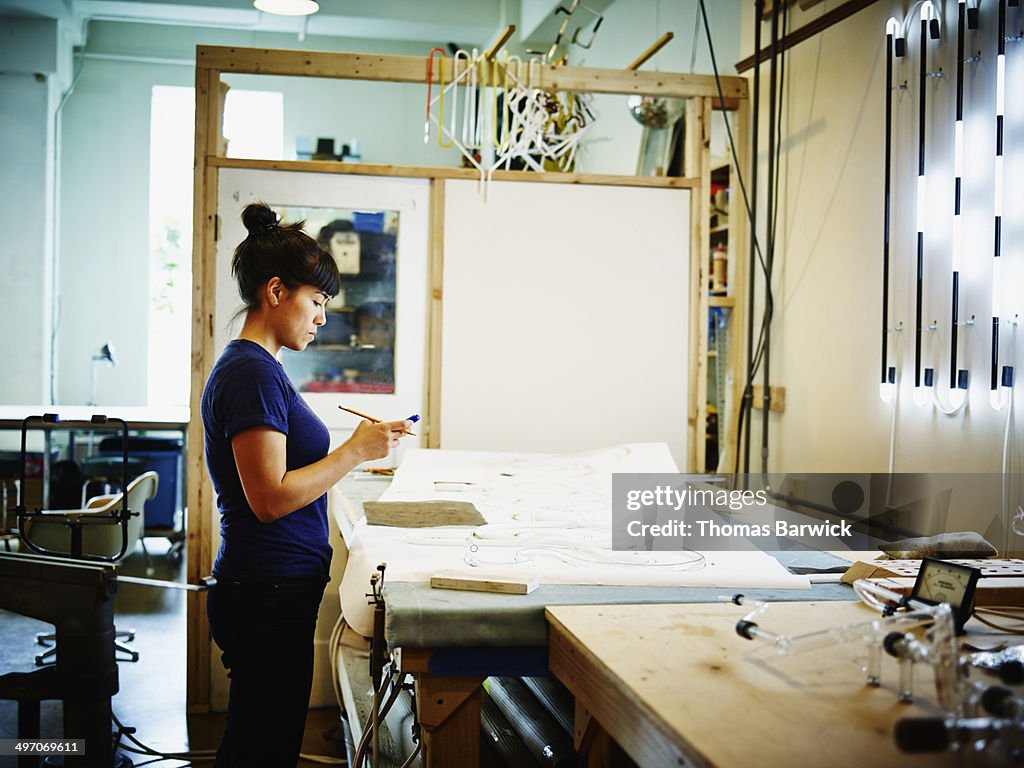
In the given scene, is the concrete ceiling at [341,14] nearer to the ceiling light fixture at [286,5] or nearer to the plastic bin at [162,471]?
the ceiling light fixture at [286,5]

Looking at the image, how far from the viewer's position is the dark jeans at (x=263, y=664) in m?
1.97

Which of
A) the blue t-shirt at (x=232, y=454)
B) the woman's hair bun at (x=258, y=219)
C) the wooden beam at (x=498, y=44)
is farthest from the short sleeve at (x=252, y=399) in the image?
the wooden beam at (x=498, y=44)

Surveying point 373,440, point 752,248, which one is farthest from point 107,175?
point 373,440

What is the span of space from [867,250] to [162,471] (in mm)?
5160

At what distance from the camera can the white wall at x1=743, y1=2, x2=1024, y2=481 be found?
2816mm

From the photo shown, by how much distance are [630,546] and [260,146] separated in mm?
7360

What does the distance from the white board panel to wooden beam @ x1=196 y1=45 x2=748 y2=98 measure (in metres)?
0.41

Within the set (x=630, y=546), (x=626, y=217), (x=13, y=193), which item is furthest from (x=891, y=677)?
(x=13, y=193)

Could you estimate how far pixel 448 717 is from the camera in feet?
5.81

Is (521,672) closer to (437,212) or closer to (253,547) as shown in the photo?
(253,547)

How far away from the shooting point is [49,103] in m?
7.93

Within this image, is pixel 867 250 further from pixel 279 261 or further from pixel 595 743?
pixel 595 743

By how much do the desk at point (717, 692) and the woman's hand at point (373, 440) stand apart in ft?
1.84

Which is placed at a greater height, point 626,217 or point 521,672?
point 626,217
